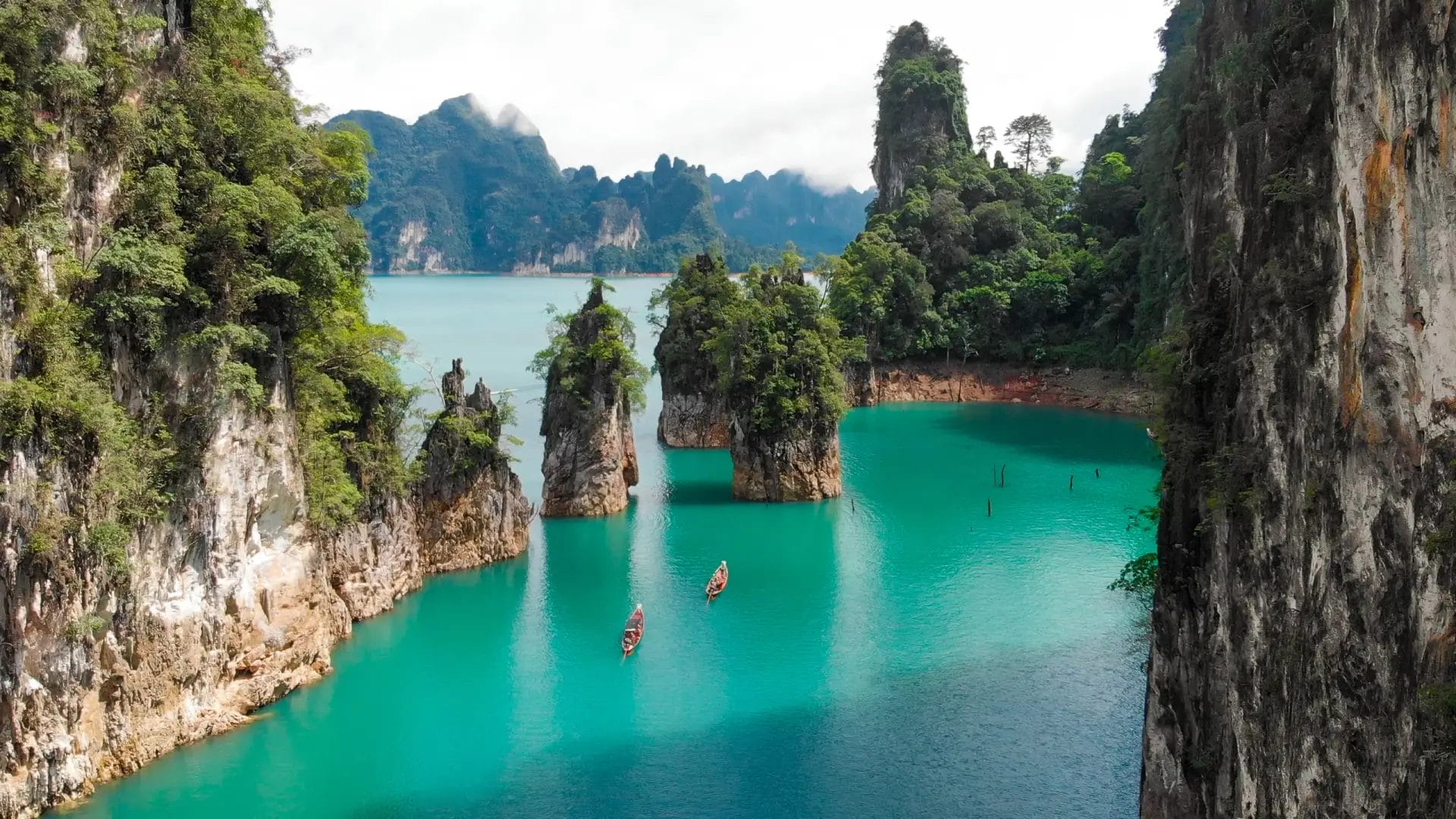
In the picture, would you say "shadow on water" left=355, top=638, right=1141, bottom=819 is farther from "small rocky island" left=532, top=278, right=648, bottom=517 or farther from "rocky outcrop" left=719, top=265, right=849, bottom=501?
"rocky outcrop" left=719, top=265, right=849, bottom=501

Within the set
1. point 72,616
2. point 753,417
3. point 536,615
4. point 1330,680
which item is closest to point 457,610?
point 536,615

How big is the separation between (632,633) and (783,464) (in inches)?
528

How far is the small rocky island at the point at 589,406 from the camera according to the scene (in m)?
31.2

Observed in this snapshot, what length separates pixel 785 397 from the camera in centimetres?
3350

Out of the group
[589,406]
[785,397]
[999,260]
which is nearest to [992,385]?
[999,260]

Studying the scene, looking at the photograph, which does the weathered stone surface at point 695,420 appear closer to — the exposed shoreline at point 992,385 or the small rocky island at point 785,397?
the small rocky island at point 785,397

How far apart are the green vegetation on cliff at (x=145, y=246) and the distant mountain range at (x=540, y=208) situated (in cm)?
13970

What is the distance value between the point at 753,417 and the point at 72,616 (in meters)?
22.0

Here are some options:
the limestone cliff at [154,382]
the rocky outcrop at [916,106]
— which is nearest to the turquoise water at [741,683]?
the limestone cliff at [154,382]

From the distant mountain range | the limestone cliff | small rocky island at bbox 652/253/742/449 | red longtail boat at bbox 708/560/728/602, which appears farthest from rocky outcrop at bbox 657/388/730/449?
the distant mountain range

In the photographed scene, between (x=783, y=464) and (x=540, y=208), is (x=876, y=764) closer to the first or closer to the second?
(x=783, y=464)

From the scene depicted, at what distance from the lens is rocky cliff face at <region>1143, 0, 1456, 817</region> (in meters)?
7.65

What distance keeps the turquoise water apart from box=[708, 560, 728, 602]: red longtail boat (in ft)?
0.80

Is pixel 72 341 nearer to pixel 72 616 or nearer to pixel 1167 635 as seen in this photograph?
pixel 72 616
